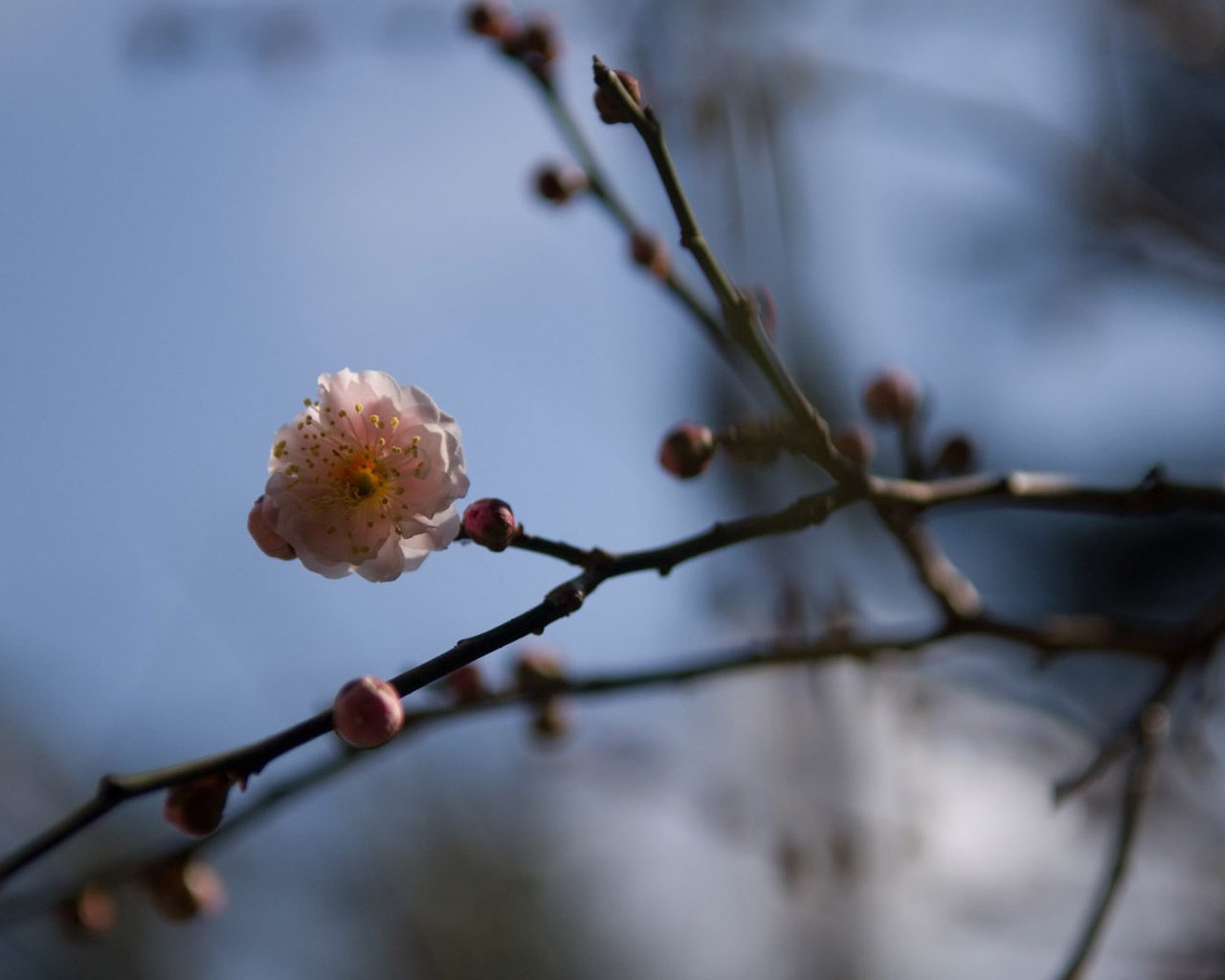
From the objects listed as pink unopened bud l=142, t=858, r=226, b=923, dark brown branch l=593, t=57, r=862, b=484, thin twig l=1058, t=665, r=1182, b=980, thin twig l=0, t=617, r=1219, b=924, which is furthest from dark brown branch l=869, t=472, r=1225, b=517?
pink unopened bud l=142, t=858, r=226, b=923

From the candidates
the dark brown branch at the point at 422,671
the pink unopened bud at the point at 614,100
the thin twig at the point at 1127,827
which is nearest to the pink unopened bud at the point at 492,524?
the dark brown branch at the point at 422,671

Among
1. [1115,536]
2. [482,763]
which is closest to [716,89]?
[1115,536]

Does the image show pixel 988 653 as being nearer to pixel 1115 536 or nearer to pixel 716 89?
pixel 716 89

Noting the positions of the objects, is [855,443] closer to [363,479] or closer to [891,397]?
[891,397]

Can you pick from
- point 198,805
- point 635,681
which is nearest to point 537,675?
point 635,681

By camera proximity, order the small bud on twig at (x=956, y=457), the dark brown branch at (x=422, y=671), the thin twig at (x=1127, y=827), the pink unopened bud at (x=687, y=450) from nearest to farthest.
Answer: the dark brown branch at (x=422, y=671) → the pink unopened bud at (x=687, y=450) → the thin twig at (x=1127, y=827) → the small bud on twig at (x=956, y=457)

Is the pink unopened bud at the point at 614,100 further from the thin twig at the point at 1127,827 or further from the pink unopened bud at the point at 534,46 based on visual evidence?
the thin twig at the point at 1127,827
